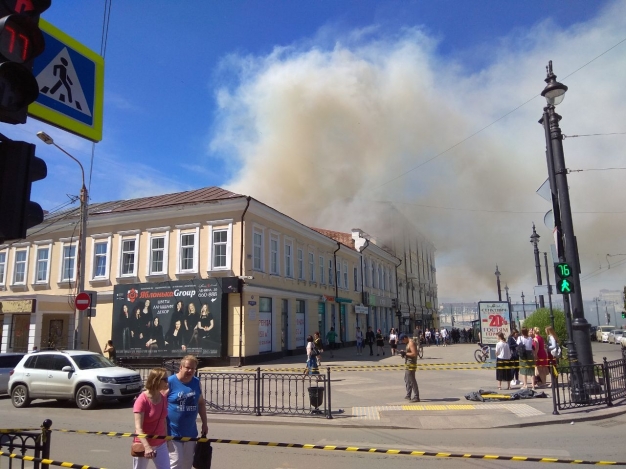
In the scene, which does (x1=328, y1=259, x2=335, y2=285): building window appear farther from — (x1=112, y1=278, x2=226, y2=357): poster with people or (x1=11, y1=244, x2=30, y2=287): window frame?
(x1=11, y1=244, x2=30, y2=287): window frame

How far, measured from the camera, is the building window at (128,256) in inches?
966

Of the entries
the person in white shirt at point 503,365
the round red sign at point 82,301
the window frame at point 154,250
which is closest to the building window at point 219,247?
the window frame at point 154,250

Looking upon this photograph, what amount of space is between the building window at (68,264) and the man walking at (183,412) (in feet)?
78.0

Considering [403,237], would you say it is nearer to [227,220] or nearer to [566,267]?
[227,220]

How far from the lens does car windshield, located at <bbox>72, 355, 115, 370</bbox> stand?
42.8 ft

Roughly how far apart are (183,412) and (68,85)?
3.31 m

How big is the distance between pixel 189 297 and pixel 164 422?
59.7 feet

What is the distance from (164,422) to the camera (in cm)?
469

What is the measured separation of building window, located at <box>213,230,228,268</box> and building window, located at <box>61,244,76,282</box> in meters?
8.79

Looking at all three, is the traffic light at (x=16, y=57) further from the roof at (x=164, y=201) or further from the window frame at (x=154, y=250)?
the window frame at (x=154, y=250)

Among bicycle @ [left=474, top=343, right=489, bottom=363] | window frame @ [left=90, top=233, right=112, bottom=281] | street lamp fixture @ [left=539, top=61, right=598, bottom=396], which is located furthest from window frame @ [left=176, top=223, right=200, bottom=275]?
street lamp fixture @ [left=539, top=61, right=598, bottom=396]

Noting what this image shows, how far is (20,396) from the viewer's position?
13.1 metres

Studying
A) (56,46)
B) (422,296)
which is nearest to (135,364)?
(56,46)

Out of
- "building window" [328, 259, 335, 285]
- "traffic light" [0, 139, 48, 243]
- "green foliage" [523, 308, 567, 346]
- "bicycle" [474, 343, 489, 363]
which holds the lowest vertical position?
"bicycle" [474, 343, 489, 363]
